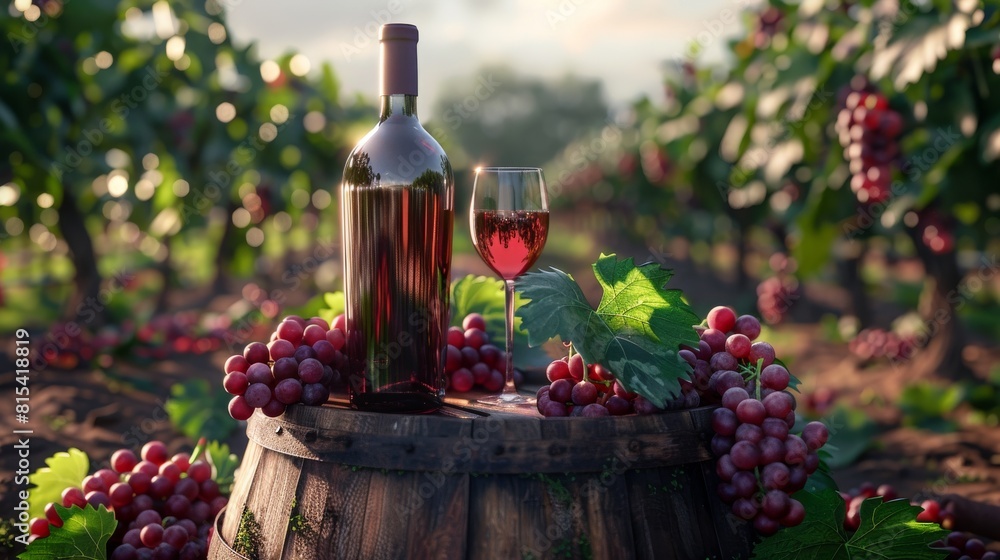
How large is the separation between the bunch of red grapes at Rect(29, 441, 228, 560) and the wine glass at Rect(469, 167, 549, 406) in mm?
1318

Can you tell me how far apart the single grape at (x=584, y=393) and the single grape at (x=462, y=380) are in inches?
19.5

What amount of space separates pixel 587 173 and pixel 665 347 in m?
18.6

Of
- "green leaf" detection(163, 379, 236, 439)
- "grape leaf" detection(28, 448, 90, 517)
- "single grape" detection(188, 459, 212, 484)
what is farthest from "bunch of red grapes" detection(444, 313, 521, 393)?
"green leaf" detection(163, 379, 236, 439)

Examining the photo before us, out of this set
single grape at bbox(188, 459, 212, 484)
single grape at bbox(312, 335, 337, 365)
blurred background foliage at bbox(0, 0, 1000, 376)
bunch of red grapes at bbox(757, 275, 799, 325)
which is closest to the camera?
single grape at bbox(312, 335, 337, 365)

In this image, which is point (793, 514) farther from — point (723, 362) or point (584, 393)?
point (584, 393)

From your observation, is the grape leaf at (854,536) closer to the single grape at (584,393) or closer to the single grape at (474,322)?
the single grape at (584,393)

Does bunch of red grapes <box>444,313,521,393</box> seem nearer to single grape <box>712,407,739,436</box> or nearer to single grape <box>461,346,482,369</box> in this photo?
single grape <box>461,346,482,369</box>

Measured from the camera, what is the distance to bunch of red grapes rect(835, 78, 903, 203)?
5.11 metres

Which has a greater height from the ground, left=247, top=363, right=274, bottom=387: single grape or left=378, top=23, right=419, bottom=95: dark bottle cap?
left=378, top=23, right=419, bottom=95: dark bottle cap

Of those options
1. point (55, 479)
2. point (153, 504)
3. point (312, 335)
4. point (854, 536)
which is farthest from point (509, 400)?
point (55, 479)

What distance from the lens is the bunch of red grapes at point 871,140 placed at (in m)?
5.11

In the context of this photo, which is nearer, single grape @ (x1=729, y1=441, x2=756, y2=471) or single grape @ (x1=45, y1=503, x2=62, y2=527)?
single grape @ (x1=729, y1=441, x2=756, y2=471)

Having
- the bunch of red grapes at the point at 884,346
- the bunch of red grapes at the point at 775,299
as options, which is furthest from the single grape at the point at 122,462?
the bunch of red grapes at the point at 775,299

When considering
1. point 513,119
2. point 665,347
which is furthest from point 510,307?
point 513,119
